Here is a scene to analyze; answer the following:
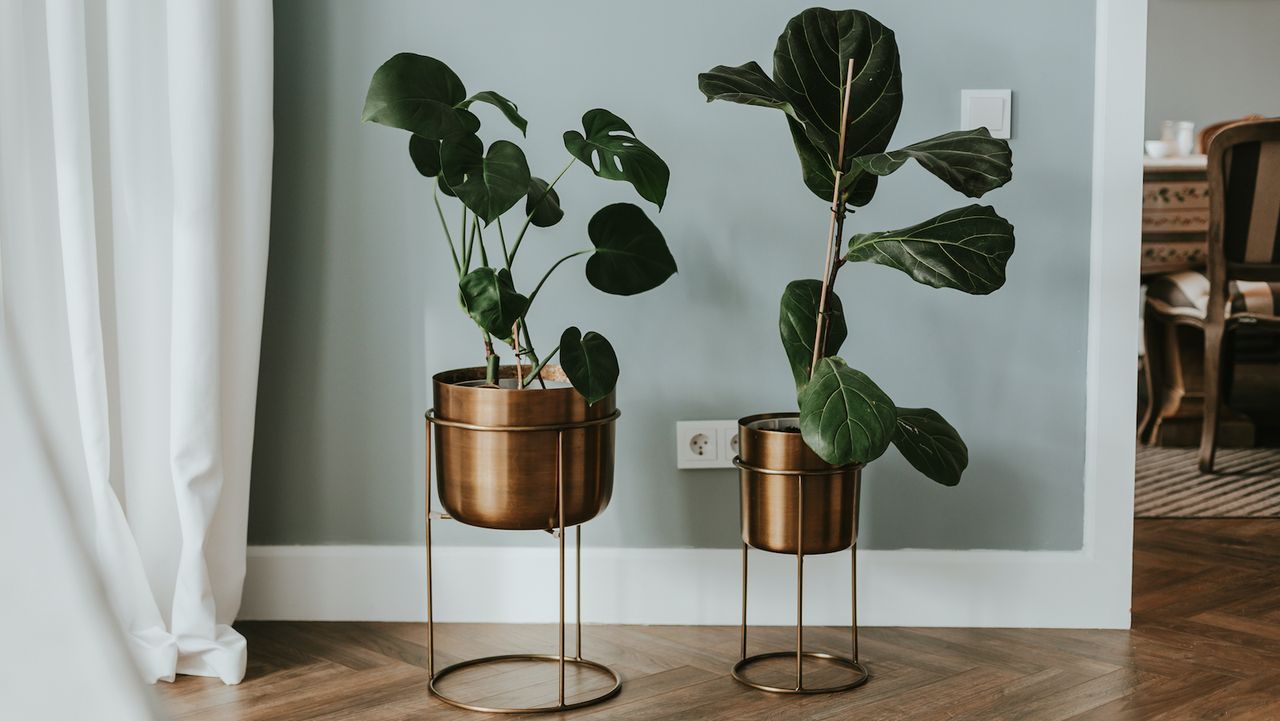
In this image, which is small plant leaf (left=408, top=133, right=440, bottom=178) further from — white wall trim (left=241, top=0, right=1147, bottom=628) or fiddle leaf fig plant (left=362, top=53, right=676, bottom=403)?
white wall trim (left=241, top=0, right=1147, bottom=628)

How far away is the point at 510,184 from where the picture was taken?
137 centimetres

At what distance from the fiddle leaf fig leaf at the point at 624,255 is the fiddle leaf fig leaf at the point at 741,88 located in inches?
8.7

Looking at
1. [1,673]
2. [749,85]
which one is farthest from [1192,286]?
[1,673]

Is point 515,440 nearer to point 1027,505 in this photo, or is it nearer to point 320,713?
point 320,713

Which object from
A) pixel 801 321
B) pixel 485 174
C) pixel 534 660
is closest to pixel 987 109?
pixel 801 321

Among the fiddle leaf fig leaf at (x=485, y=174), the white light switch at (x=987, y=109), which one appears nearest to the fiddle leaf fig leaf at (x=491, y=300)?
the fiddle leaf fig leaf at (x=485, y=174)

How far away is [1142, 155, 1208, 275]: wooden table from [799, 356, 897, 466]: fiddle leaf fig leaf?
3065 mm

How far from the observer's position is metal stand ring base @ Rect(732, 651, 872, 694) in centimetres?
164

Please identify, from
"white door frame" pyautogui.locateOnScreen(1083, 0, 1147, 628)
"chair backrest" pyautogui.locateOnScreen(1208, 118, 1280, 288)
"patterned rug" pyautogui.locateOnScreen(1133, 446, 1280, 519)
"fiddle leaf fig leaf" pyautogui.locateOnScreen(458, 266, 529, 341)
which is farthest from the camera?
"chair backrest" pyautogui.locateOnScreen(1208, 118, 1280, 288)

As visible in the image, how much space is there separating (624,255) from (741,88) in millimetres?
299

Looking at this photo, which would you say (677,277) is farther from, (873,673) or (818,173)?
(873,673)

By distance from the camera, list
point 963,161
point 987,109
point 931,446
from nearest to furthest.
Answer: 1. point 963,161
2. point 931,446
3. point 987,109

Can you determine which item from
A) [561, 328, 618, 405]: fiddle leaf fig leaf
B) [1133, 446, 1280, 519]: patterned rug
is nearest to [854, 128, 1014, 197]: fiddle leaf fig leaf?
[561, 328, 618, 405]: fiddle leaf fig leaf

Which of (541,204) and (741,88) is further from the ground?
(741,88)
